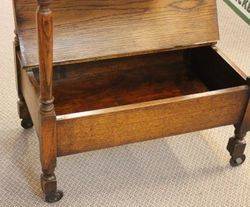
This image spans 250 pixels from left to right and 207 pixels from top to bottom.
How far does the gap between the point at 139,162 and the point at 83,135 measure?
332mm

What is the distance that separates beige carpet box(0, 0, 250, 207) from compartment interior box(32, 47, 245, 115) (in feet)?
0.62

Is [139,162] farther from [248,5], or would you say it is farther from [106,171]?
[248,5]

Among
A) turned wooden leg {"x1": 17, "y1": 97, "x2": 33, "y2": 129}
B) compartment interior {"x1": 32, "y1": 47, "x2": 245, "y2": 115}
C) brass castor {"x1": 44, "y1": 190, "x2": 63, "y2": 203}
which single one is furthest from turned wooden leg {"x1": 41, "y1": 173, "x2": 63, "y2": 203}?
turned wooden leg {"x1": 17, "y1": 97, "x2": 33, "y2": 129}

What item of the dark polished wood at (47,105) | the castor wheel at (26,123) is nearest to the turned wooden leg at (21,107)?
the castor wheel at (26,123)

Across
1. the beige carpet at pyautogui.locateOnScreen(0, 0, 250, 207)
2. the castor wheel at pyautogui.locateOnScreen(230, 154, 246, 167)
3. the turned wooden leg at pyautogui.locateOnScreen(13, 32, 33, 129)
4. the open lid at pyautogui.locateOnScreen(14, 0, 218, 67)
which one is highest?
the open lid at pyautogui.locateOnScreen(14, 0, 218, 67)

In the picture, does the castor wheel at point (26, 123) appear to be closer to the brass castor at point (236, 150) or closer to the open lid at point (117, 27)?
the open lid at point (117, 27)

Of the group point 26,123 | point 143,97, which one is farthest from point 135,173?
point 26,123

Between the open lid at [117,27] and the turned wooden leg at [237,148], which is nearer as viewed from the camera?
the open lid at [117,27]

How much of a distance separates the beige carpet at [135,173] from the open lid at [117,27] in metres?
0.35

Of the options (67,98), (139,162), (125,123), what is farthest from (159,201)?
(67,98)

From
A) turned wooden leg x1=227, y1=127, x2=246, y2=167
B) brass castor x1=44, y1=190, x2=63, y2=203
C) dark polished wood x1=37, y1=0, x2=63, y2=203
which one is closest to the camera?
dark polished wood x1=37, y1=0, x2=63, y2=203

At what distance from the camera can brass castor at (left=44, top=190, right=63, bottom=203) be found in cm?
123

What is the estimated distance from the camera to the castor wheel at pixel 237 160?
139 cm

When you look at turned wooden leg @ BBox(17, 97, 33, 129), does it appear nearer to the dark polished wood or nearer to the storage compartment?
the storage compartment
